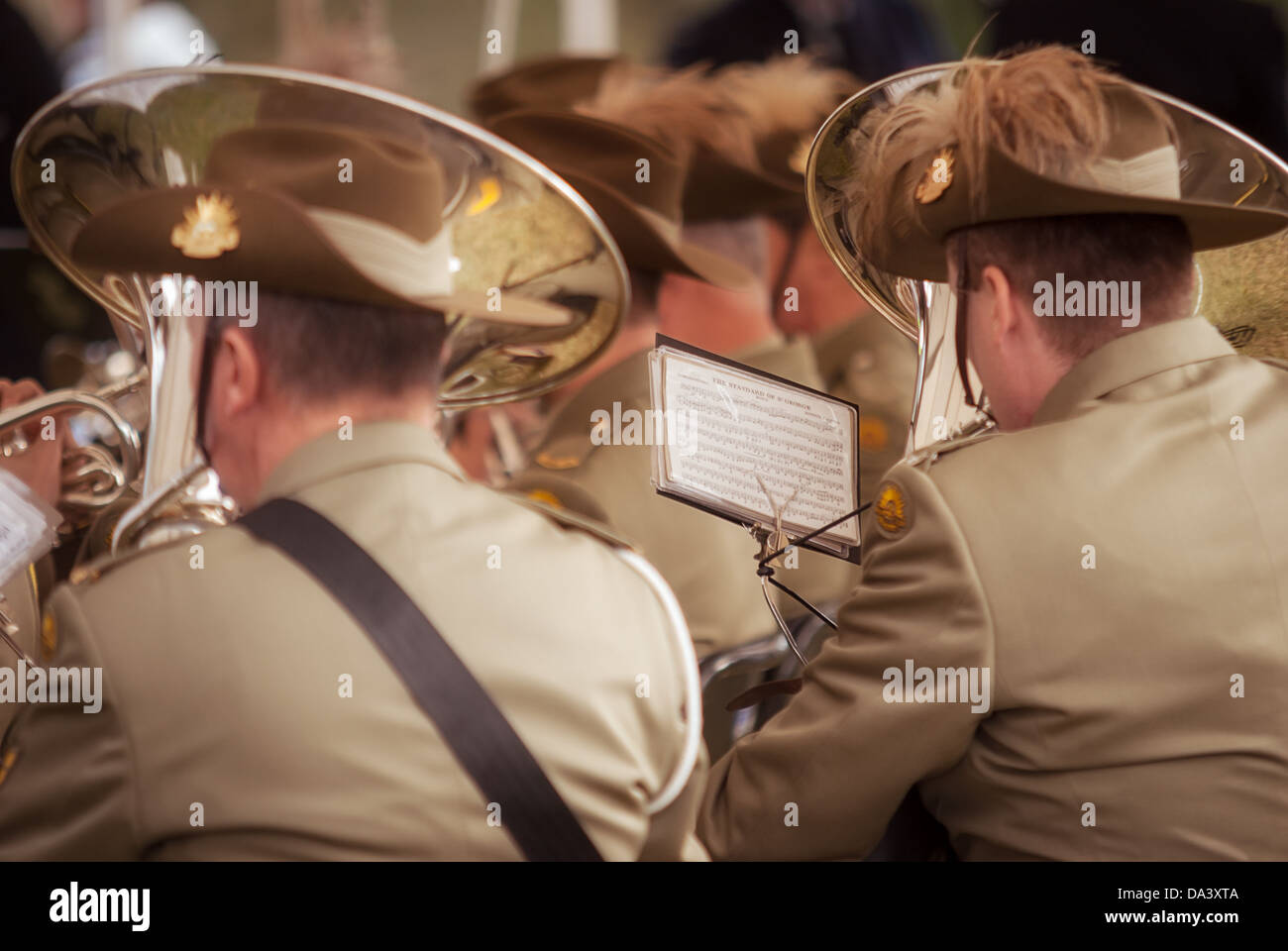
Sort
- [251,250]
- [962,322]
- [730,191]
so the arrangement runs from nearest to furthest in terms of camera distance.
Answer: [251,250] < [962,322] < [730,191]

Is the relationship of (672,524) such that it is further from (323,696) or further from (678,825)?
(323,696)

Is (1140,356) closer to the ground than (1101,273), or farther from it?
closer to the ground

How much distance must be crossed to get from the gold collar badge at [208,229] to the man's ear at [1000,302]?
929mm

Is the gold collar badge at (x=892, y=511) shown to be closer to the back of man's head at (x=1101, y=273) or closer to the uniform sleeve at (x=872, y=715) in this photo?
the uniform sleeve at (x=872, y=715)

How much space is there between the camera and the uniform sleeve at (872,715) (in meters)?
1.73

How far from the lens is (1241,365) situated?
1865 millimetres

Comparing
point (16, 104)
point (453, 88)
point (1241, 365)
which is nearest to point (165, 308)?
point (1241, 365)

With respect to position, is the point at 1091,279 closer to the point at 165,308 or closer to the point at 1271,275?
the point at 1271,275

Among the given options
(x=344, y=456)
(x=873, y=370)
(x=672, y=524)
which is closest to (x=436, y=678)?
(x=344, y=456)

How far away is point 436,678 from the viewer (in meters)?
1.59

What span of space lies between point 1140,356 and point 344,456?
0.96 m

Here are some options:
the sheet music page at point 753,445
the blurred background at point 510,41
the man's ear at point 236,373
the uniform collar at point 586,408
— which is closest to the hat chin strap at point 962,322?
the sheet music page at point 753,445

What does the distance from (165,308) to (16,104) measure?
3658mm

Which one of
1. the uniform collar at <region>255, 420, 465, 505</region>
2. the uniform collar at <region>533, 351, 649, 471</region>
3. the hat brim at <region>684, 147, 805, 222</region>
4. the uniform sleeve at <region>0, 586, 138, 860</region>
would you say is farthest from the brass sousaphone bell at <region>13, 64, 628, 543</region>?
the hat brim at <region>684, 147, 805, 222</region>
